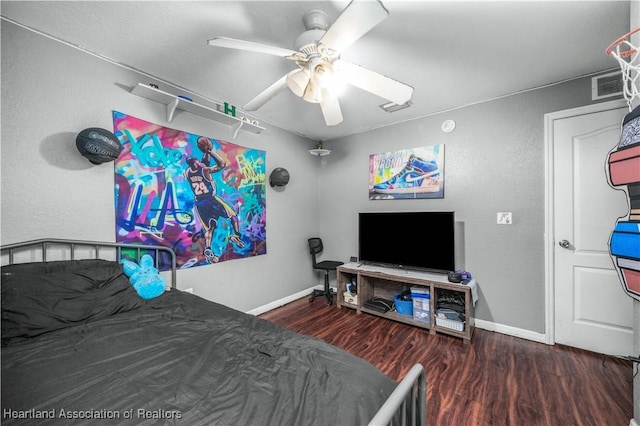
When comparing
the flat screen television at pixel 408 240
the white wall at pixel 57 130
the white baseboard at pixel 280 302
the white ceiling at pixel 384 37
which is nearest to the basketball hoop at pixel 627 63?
the white ceiling at pixel 384 37

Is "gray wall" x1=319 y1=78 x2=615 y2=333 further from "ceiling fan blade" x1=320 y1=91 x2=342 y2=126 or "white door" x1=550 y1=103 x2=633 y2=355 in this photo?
"ceiling fan blade" x1=320 y1=91 x2=342 y2=126

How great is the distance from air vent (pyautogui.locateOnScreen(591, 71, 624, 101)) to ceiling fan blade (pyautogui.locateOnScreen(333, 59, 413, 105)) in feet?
6.69

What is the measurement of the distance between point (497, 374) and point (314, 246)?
2.48 meters

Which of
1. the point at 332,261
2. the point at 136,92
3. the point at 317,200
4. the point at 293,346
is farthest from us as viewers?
the point at 317,200

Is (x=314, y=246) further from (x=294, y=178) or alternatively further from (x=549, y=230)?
(x=549, y=230)

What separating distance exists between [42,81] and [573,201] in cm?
439

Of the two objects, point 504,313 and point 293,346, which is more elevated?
point 293,346

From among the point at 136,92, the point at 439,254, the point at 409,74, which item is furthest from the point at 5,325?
the point at 439,254

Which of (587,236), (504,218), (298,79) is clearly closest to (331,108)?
(298,79)

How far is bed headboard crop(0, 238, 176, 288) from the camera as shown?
5.08 feet

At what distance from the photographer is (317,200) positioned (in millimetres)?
4098

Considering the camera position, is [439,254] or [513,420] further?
[439,254]

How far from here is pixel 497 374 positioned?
1.93 metres

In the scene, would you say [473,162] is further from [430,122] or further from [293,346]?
[293,346]
